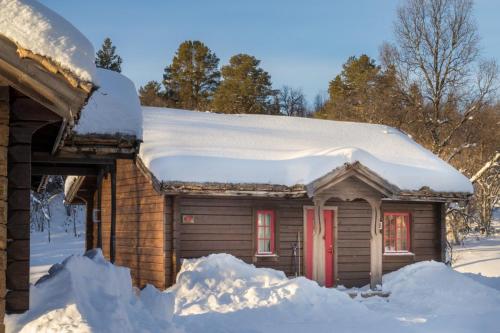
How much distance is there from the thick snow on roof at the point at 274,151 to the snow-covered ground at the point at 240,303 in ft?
7.86

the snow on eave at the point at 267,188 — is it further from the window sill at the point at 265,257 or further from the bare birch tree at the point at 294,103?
the bare birch tree at the point at 294,103

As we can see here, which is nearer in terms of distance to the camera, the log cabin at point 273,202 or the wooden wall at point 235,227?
the log cabin at point 273,202

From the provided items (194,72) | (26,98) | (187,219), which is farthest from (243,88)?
(26,98)

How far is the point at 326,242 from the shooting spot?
59.9ft

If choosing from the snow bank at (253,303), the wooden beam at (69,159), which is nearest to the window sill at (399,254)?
the snow bank at (253,303)

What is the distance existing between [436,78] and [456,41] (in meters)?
2.39

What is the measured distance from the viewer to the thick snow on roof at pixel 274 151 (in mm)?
16641

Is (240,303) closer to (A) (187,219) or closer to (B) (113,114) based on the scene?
(A) (187,219)

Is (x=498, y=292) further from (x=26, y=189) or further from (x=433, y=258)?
(x=26, y=189)

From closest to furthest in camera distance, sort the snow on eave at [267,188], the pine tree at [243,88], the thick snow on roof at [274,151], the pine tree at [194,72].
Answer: the snow on eave at [267,188], the thick snow on roof at [274,151], the pine tree at [243,88], the pine tree at [194,72]

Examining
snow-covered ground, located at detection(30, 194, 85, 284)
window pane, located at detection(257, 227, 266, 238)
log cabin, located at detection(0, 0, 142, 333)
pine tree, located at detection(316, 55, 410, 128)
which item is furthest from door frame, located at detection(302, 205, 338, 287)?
pine tree, located at detection(316, 55, 410, 128)

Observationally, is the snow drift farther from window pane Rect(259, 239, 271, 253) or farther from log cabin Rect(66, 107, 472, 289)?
window pane Rect(259, 239, 271, 253)

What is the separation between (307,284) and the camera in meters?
14.4

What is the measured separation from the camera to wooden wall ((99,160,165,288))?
55.7 ft
